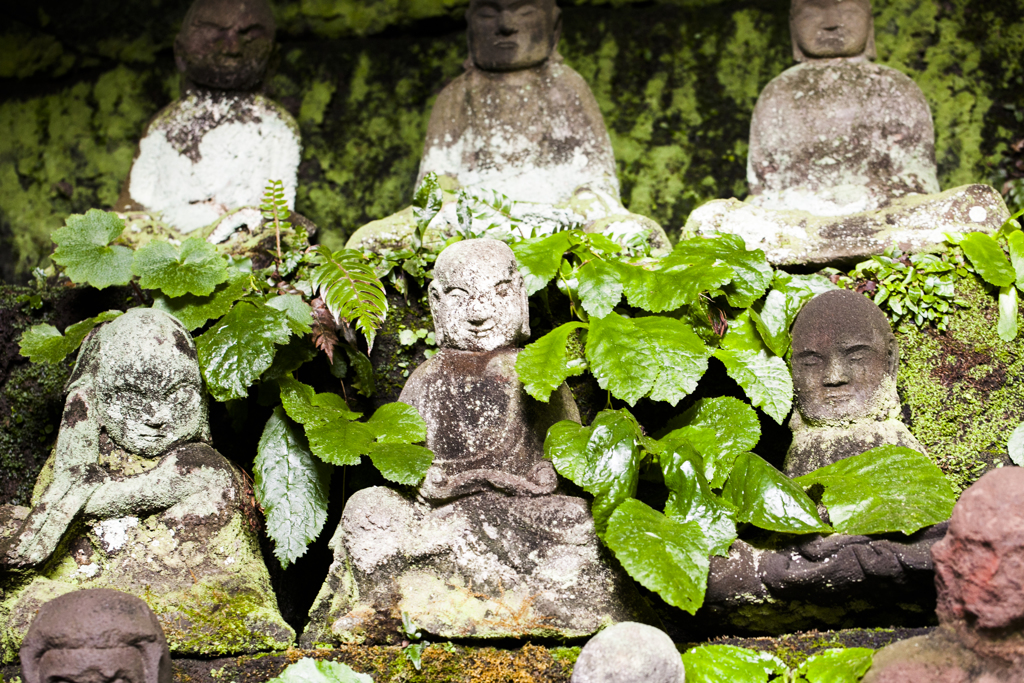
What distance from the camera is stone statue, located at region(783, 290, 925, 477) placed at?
349 cm

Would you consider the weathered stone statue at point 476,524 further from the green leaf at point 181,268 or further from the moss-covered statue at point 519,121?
the moss-covered statue at point 519,121

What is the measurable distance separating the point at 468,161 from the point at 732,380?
70.4 inches

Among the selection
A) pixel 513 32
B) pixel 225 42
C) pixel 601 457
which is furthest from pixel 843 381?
pixel 225 42

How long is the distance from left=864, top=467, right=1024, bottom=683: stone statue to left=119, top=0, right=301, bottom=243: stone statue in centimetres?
353

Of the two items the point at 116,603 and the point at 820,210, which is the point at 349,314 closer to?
the point at 116,603

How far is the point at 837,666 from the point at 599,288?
1.47 metres

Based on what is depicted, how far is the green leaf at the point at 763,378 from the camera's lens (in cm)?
347

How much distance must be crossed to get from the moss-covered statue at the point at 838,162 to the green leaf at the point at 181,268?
1969mm

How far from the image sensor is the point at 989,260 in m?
3.72

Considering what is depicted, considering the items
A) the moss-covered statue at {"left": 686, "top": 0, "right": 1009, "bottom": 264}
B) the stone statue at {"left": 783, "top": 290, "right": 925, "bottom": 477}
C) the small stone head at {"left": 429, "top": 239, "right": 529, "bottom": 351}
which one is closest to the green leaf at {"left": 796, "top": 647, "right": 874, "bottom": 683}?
the stone statue at {"left": 783, "top": 290, "right": 925, "bottom": 477}

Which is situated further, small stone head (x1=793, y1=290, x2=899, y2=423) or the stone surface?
small stone head (x1=793, y1=290, x2=899, y2=423)

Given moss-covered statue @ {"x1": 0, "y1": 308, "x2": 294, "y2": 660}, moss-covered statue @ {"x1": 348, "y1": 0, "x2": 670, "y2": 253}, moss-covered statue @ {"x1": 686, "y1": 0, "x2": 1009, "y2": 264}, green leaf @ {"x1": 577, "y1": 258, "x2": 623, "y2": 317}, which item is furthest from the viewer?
moss-covered statue @ {"x1": 348, "y1": 0, "x2": 670, "y2": 253}

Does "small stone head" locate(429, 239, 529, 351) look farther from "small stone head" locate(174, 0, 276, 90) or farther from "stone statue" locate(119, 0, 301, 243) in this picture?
"small stone head" locate(174, 0, 276, 90)

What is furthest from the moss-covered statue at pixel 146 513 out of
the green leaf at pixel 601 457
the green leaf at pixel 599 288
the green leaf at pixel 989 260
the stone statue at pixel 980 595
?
the green leaf at pixel 989 260
